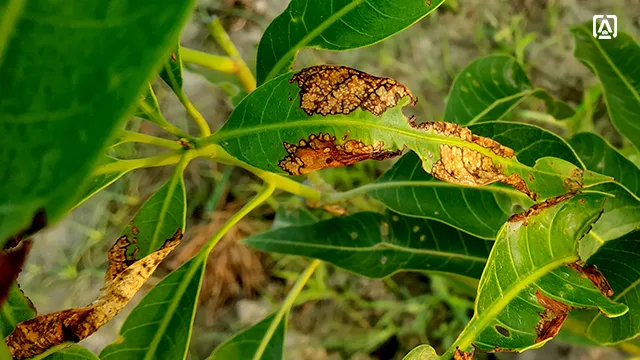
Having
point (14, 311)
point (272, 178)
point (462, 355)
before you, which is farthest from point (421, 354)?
point (14, 311)

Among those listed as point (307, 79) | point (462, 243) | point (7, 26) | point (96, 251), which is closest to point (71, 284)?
point (96, 251)

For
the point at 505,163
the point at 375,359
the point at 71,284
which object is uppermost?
the point at 505,163

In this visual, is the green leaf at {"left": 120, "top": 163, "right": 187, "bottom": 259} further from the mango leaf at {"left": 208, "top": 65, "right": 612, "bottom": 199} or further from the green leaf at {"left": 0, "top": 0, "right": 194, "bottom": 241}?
the green leaf at {"left": 0, "top": 0, "right": 194, "bottom": 241}

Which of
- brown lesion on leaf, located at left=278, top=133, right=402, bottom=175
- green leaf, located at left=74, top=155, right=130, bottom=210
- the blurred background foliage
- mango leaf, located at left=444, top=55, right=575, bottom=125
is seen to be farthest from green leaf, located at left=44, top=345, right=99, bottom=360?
the blurred background foliage

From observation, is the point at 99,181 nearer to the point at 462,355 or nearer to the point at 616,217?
the point at 462,355

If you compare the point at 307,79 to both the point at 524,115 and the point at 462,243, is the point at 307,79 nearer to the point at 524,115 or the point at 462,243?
the point at 462,243

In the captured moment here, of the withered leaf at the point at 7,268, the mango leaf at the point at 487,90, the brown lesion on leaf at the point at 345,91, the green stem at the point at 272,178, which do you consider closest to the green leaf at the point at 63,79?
the withered leaf at the point at 7,268
